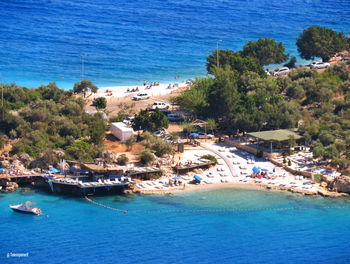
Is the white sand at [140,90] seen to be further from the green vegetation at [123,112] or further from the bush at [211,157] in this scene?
the bush at [211,157]

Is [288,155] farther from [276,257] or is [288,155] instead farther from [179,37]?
[179,37]

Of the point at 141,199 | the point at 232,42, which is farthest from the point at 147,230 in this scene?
the point at 232,42

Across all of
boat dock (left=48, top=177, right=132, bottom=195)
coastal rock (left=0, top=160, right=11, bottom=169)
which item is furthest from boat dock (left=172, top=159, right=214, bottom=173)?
coastal rock (left=0, top=160, right=11, bottom=169)

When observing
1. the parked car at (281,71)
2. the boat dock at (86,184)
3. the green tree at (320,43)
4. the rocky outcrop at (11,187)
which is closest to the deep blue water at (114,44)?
the parked car at (281,71)

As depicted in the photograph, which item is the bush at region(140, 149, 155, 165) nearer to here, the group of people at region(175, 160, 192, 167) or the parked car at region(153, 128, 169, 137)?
the group of people at region(175, 160, 192, 167)

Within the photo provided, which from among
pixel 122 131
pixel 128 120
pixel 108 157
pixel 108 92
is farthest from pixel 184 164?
pixel 108 92

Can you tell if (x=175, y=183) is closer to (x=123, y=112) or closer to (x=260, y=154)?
(x=260, y=154)
